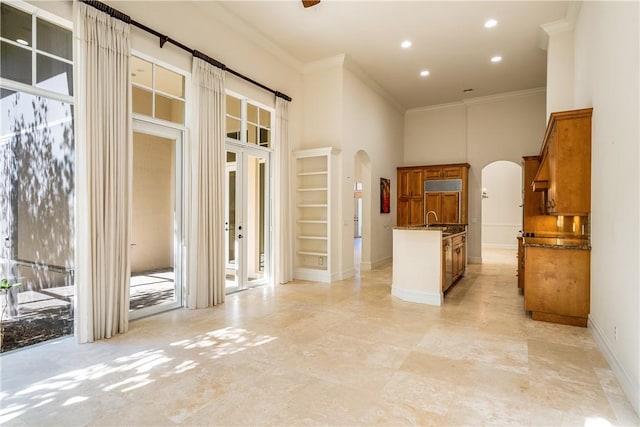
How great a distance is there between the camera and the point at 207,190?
4.77 meters

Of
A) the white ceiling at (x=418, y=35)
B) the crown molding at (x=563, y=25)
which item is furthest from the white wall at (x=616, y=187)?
the white ceiling at (x=418, y=35)

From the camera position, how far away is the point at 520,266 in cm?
564

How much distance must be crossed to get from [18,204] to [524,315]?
5.76 metres

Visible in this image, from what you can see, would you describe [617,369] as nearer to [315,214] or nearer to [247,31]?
[315,214]

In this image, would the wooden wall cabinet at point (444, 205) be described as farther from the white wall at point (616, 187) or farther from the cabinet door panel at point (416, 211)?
the white wall at point (616, 187)

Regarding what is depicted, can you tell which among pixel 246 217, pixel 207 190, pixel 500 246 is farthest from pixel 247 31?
pixel 500 246

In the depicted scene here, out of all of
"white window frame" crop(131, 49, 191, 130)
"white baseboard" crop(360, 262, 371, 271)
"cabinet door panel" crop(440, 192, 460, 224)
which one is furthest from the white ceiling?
"white baseboard" crop(360, 262, 371, 271)

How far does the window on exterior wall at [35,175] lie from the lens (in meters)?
3.20

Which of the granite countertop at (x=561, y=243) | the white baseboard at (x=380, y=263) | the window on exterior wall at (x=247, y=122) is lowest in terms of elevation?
the white baseboard at (x=380, y=263)

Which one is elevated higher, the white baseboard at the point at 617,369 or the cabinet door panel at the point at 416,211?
the cabinet door panel at the point at 416,211

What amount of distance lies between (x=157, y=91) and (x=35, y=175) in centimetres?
170

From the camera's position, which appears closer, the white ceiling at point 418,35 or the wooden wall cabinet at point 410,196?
the white ceiling at point 418,35

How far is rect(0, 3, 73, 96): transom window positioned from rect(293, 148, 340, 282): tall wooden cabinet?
3.88 m

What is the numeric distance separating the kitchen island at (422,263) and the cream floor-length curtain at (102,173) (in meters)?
3.67
